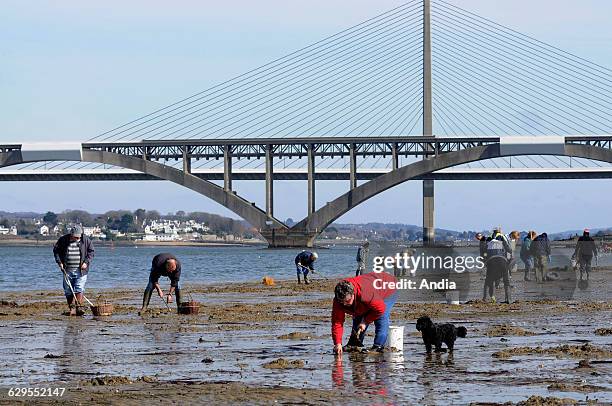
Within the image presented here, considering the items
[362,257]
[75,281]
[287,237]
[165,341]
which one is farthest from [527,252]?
[287,237]

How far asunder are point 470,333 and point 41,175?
9672cm

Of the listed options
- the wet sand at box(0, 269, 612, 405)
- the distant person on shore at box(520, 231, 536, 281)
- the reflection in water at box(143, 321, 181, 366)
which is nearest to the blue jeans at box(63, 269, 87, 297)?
the wet sand at box(0, 269, 612, 405)

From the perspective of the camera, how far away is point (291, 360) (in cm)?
1219

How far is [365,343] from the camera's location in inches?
555

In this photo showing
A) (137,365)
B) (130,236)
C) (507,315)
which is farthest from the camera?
(130,236)

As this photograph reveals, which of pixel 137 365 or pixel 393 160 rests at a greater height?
pixel 393 160

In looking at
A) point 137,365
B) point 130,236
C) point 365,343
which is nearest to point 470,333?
point 365,343

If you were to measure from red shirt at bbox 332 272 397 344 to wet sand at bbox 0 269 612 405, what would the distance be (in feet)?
1.24

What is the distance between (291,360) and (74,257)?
7.89 meters

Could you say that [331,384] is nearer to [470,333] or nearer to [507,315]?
[470,333]

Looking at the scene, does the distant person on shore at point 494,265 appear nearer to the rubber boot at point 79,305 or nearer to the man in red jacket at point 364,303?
the rubber boot at point 79,305

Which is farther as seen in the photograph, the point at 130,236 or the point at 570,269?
the point at 130,236

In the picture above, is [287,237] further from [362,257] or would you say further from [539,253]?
[539,253]

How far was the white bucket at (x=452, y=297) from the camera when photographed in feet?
70.2
